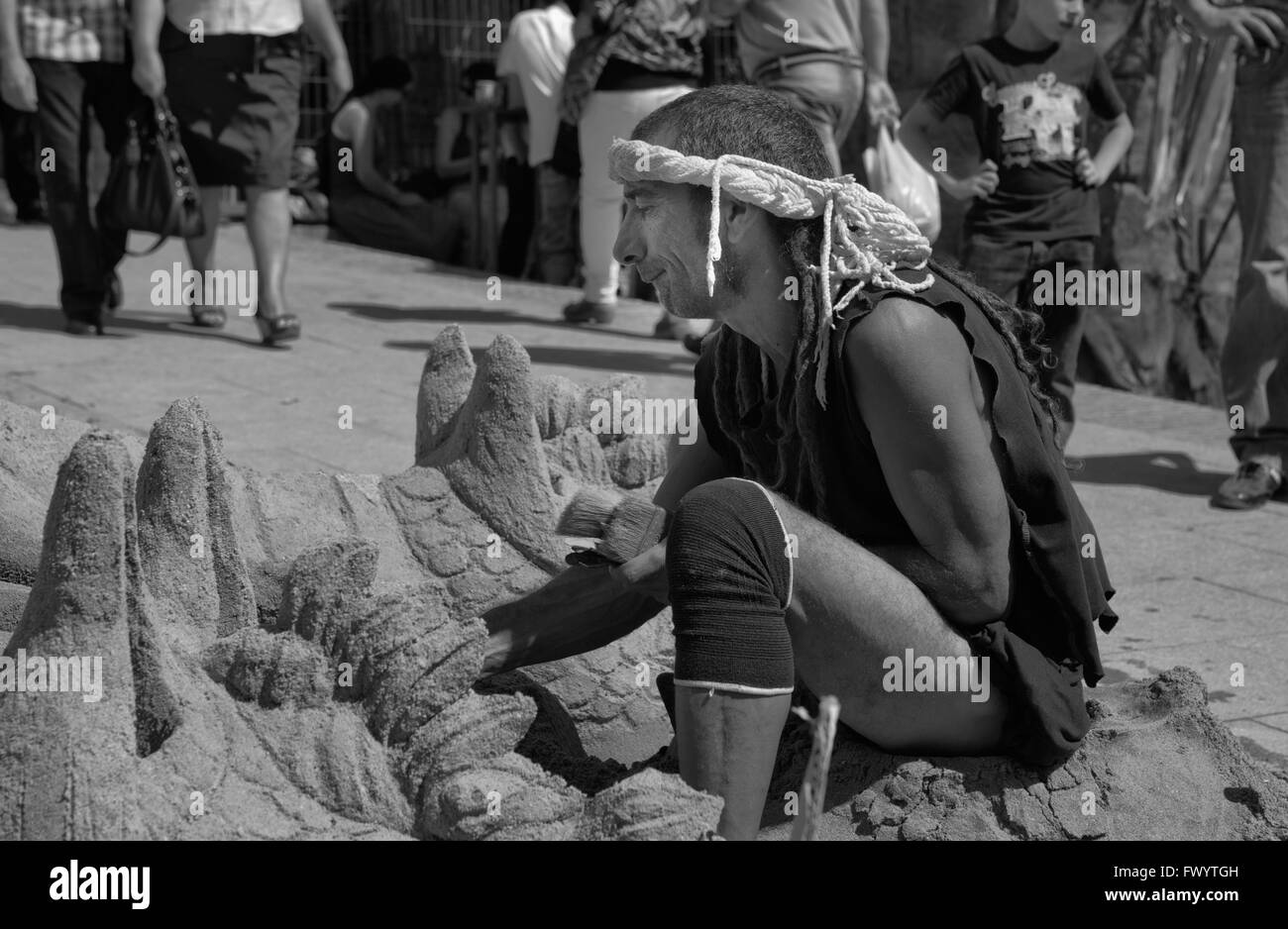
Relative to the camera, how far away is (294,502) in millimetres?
3537

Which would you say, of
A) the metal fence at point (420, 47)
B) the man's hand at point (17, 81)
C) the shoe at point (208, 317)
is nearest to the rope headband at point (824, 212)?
the man's hand at point (17, 81)

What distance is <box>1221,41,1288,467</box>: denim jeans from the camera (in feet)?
19.1

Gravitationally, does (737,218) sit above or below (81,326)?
above

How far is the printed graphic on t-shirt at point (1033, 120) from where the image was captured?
586 centimetres

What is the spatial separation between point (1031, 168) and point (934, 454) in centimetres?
357

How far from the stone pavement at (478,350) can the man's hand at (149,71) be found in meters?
1.11

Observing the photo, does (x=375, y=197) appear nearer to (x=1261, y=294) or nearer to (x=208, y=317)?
(x=208, y=317)

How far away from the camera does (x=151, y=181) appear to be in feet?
23.9

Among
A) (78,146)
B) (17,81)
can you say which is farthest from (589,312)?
(17,81)

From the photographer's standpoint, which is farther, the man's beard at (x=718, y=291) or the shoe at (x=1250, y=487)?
the shoe at (x=1250, y=487)

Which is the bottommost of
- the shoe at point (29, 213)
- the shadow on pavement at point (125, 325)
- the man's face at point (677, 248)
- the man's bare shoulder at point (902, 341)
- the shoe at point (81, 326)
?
the shoe at point (29, 213)

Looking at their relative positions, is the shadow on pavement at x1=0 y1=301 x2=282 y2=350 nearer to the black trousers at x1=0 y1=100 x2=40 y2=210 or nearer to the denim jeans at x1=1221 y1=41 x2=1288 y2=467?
the denim jeans at x1=1221 y1=41 x2=1288 y2=467

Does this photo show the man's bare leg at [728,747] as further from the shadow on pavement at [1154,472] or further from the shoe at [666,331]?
the shoe at [666,331]

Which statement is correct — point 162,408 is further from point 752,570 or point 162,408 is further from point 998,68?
point 752,570
